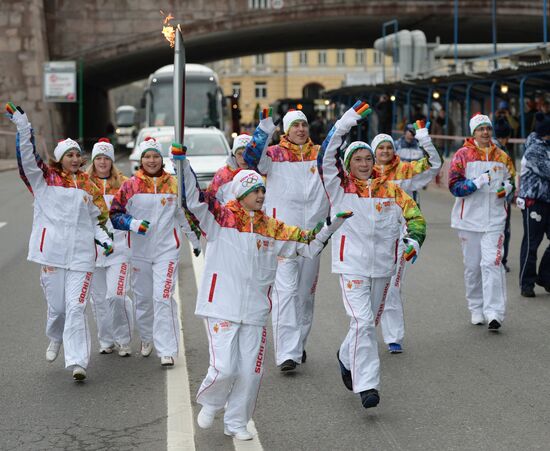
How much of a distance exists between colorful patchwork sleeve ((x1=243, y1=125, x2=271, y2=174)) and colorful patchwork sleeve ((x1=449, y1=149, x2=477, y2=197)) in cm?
207

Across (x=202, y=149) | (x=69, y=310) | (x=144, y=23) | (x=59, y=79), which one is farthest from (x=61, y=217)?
(x=144, y=23)

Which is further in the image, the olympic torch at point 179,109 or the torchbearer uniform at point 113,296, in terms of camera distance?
the torchbearer uniform at point 113,296

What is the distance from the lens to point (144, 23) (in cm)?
4950

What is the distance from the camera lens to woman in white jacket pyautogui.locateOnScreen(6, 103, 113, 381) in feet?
25.6

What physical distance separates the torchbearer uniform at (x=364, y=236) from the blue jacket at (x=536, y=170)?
4242 millimetres

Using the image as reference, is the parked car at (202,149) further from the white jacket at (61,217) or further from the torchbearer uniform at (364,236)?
the torchbearer uniform at (364,236)

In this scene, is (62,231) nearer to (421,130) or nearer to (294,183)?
(294,183)

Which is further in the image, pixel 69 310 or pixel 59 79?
pixel 59 79

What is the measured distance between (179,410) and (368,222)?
1.69 m

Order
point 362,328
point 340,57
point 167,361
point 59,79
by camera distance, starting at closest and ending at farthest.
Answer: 1. point 362,328
2. point 167,361
3. point 59,79
4. point 340,57

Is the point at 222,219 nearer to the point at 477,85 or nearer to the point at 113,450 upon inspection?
the point at 113,450

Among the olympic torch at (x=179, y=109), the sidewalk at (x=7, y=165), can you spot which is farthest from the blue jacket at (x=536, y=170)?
the sidewalk at (x=7, y=165)

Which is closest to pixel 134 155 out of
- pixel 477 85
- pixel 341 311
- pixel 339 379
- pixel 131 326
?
pixel 477 85

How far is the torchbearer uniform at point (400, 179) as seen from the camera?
8.57m
